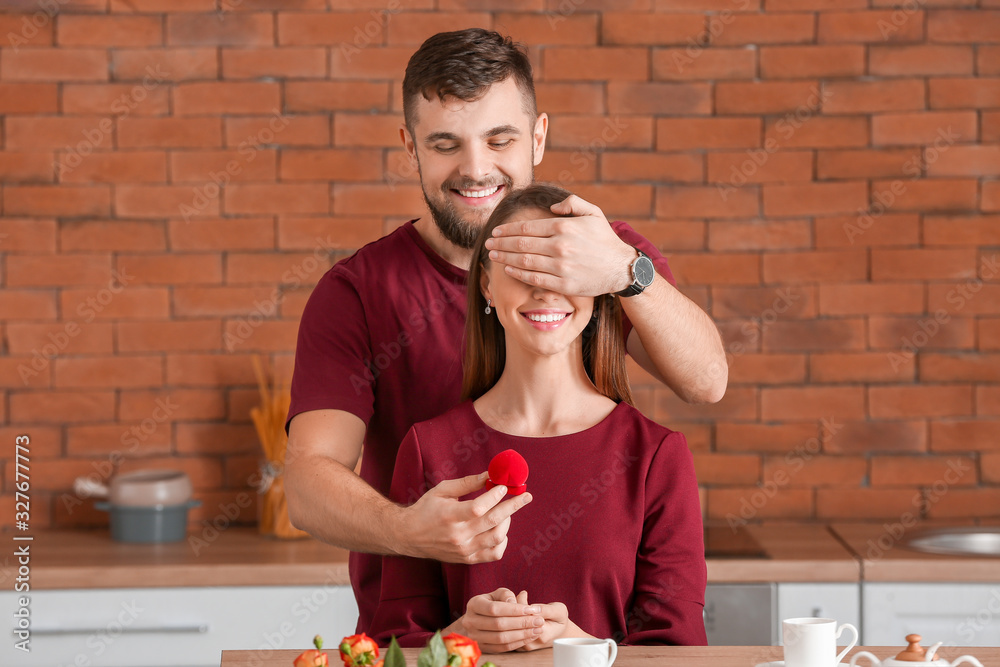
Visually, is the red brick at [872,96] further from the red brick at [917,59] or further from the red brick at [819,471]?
the red brick at [819,471]

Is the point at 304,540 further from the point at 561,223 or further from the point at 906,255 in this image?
the point at 906,255

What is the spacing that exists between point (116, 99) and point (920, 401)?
93.9 inches

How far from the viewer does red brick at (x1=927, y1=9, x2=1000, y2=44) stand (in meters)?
2.71

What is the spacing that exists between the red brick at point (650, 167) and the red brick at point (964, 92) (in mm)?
678

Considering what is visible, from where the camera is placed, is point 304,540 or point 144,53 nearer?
point 304,540

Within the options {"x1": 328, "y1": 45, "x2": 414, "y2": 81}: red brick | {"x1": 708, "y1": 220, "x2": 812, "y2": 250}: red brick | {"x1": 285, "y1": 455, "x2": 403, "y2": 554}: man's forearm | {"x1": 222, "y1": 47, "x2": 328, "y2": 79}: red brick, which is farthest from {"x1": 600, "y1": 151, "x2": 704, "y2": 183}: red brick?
{"x1": 285, "y1": 455, "x2": 403, "y2": 554}: man's forearm

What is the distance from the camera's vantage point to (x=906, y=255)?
271 cm

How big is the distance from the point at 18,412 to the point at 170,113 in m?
Result: 0.93

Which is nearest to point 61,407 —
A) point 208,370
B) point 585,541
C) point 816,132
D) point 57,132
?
point 208,370

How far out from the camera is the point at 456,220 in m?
1.69

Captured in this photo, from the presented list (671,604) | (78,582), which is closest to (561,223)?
(671,604)

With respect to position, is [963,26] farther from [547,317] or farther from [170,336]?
[170,336]

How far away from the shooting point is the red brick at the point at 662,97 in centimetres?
273

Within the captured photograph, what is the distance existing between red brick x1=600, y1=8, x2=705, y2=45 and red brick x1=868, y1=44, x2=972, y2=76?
0.49 meters
